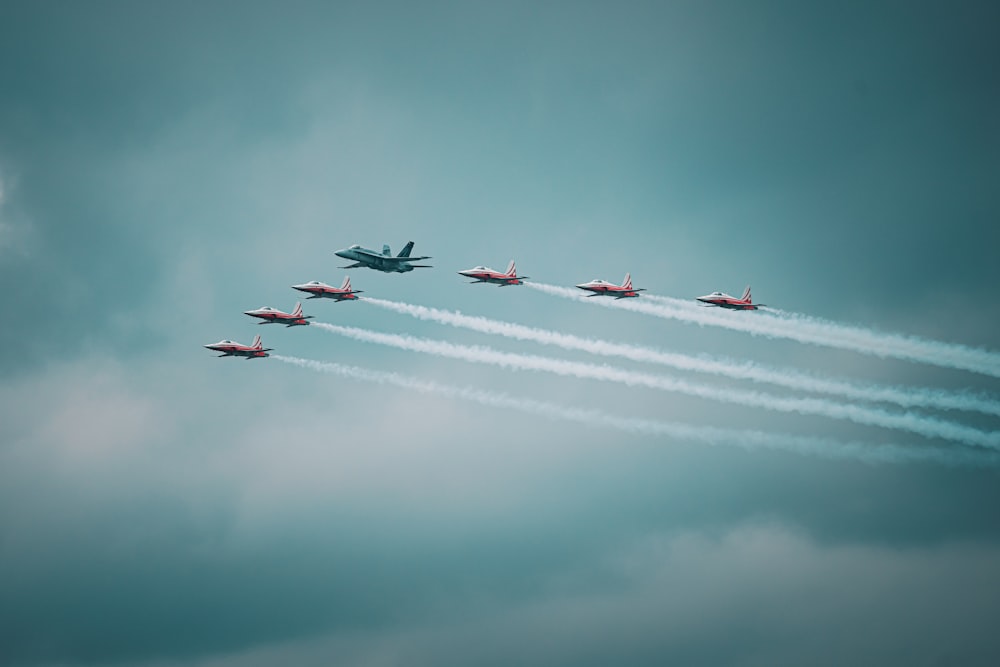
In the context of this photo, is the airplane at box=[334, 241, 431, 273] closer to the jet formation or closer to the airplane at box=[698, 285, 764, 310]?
the jet formation

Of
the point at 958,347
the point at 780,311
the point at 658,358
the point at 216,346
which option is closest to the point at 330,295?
the point at 216,346

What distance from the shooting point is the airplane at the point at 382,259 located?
12669cm

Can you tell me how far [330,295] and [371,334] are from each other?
7071mm

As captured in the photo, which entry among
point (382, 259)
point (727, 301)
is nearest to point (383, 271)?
point (382, 259)

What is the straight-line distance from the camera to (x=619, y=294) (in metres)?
117

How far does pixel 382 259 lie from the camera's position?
417 ft

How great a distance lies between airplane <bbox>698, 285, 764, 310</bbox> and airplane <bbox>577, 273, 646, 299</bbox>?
729 centimetres

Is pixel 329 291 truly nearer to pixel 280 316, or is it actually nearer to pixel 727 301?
pixel 280 316

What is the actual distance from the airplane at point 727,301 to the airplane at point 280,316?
47.7 m

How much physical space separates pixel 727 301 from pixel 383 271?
139 feet

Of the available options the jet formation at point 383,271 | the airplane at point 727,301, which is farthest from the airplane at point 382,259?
the airplane at point 727,301

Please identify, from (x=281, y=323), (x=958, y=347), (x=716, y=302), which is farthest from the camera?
(x=281, y=323)

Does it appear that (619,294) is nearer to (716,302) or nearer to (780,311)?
(716,302)

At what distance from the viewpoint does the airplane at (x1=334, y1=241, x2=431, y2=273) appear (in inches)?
4988
